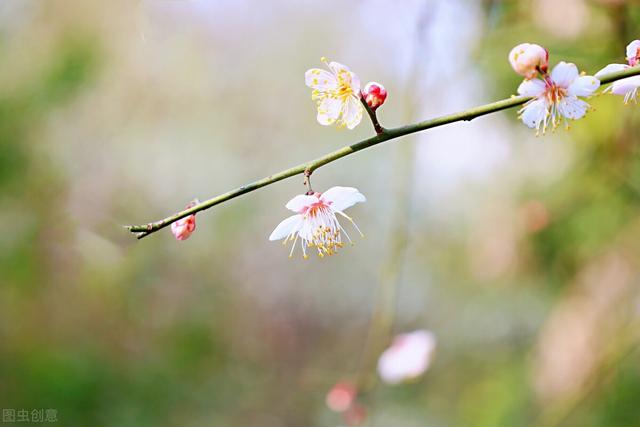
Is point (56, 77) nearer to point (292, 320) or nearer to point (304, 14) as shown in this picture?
point (304, 14)

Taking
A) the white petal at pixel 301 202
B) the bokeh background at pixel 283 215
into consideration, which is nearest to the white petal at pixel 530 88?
the white petal at pixel 301 202

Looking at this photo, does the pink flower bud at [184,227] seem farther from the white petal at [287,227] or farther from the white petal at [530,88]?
the white petal at [530,88]

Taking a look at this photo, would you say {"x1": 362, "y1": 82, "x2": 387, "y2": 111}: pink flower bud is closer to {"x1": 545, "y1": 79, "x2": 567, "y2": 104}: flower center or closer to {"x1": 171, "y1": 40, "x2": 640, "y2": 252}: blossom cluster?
{"x1": 171, "y1": 40, "x2": 640, "y2": 252}: blossom cluster

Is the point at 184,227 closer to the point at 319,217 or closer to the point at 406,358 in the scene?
the point at 319,217

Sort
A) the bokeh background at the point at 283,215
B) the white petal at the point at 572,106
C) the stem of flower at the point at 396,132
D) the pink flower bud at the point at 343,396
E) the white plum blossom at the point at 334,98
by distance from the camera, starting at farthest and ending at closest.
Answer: the bokeh background at the point at 283,215
the pink flower bud at the point at 343,396
the white plum blossom at the point at 334,98
the white petal at the point at 572,106
the stem of flower at the point at 396,132

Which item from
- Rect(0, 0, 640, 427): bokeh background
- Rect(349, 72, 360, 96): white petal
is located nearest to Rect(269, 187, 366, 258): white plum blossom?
Rect(349, 72, 360, 96): white petal

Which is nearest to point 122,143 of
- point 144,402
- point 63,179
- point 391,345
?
point 63,179
